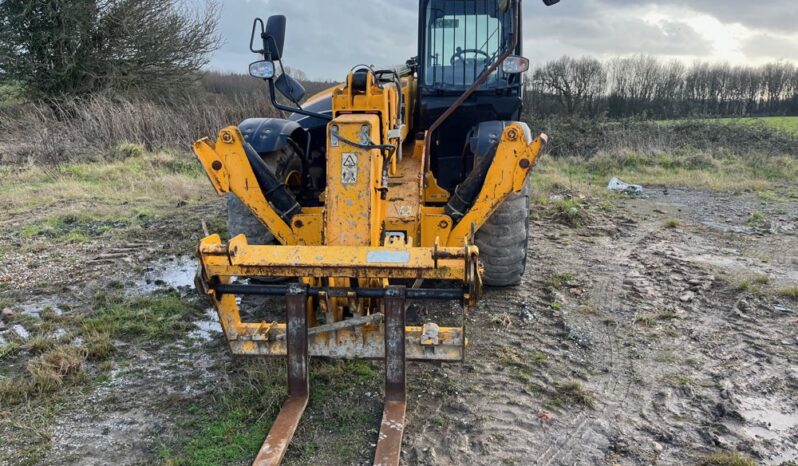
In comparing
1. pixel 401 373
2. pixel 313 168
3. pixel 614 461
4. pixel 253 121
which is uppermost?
pixel 253 121

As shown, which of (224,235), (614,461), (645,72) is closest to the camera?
(614,461)

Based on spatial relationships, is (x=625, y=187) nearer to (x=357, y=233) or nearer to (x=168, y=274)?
(x=168, y=274)

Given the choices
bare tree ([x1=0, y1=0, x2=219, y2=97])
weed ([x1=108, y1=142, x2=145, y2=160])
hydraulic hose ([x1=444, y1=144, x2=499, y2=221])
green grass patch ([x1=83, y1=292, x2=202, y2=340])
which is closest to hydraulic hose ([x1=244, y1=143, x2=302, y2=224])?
hydraulic hose ([x1=444, y1=144, x2=499, y2=221])

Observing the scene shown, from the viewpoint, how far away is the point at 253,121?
5.01 meters

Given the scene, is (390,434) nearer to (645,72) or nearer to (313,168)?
(313,168)

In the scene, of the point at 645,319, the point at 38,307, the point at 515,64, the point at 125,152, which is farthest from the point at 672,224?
the point at 125,152

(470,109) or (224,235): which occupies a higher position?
(470,109)

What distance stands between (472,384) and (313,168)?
2.82 metres

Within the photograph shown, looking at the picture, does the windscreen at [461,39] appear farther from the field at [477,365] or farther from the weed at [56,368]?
the weed at [56,368]

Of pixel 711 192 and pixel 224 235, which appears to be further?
pixel 711 192

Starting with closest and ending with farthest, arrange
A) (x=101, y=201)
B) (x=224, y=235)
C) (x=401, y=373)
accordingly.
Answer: (x=401, y=373) < (x=224, y=235) < (x=101, y=201)

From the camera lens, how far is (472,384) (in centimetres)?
368

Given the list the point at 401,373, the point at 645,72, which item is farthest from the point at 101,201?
the point at 645,72

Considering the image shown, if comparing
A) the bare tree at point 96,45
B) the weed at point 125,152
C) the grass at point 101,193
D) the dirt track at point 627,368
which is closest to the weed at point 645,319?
the dirt track at point 627,368
